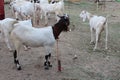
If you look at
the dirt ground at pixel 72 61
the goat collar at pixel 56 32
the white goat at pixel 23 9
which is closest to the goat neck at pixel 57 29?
the goat collar at pixel 56 32

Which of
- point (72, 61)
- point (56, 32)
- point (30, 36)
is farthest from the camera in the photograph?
point (72, 61)

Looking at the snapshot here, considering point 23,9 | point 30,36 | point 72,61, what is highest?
point 23,9

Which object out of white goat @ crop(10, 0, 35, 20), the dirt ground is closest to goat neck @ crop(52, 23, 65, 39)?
the dirt ground

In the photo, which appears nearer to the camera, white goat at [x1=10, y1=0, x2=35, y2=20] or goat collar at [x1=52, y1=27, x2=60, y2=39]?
goat collar at [x1=52, y1=27, x2=60, y2=39]

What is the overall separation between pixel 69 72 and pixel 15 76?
1290mm

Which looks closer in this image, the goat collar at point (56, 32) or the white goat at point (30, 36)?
the white goat at point (30, 36)

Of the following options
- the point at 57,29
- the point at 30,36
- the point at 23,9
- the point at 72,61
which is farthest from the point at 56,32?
the point at 23,9

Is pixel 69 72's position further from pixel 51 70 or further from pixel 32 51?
pixel 32 51

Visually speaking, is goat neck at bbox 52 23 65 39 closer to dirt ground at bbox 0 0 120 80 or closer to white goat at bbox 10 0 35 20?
dirt ground at bbox 0 0 120 80

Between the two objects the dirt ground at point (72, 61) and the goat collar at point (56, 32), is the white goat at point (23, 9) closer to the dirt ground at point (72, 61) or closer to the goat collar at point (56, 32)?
the dirt ground at point (72, 61)

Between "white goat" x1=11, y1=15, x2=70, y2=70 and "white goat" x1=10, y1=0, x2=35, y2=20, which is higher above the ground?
"white goat" x1=10, y1=0, x2=35, y2=20

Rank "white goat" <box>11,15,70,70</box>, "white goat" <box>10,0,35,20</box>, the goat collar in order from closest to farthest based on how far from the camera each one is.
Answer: "white goat" <box>11,15,70,70</box> < the goat collar < "white goat" <box>10,0,35,20</box>

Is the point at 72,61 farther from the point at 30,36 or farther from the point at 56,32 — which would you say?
the point at 30,36

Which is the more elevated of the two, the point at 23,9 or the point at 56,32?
the point at 23,9
